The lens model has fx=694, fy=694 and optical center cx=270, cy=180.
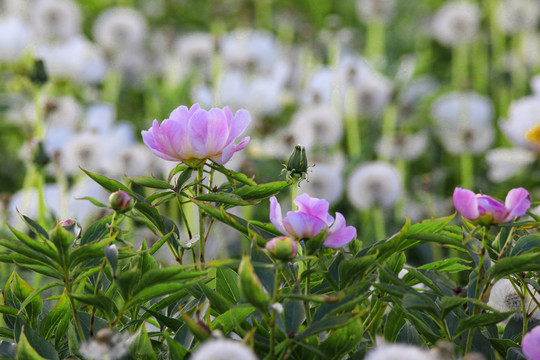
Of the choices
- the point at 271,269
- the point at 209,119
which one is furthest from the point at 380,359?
the point at 209,119

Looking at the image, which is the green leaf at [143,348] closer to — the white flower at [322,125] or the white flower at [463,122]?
the white flower at [322,125]

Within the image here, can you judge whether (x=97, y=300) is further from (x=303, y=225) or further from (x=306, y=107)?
(x=306, y=107)

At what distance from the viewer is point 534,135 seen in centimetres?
160

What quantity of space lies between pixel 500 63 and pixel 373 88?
30.6 inches

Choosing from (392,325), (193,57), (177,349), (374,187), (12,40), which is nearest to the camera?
(177,349)

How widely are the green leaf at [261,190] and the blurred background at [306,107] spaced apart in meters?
0.70

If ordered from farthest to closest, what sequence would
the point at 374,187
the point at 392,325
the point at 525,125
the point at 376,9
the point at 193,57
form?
the point at 193,57
the point at 376,9
the point at 525,125
the point at 374,187
the point at 392,325

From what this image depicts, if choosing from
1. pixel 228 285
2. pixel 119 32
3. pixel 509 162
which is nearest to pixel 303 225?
pixel 228 285

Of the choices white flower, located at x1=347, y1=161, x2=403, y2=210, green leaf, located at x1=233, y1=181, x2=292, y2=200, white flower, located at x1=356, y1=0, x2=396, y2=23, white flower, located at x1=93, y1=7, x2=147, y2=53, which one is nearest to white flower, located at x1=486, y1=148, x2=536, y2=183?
white flower, located at x1=347, y1=161, x2=403, y2=210

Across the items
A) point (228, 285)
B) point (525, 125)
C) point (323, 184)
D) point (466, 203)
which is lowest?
point (323, 184)

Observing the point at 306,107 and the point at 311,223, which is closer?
the point at 311,223

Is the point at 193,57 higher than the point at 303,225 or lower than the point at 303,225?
lower

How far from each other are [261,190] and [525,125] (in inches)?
46.9

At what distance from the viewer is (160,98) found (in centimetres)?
191
